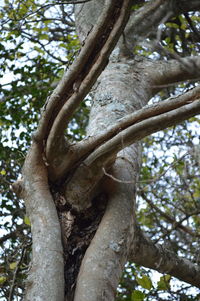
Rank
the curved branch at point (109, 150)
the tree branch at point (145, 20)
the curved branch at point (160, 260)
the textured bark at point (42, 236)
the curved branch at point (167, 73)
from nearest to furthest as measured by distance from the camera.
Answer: the textured bark at point (42, 236) → the curved branch at point (109, 150) → the curved branch at point (160, 260) → the curved branch at point (167, 73) → the tree branch at point (145, 20)

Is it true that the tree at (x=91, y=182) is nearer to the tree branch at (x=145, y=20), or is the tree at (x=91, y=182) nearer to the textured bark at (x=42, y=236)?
the textured bark at (x=42, y=236)

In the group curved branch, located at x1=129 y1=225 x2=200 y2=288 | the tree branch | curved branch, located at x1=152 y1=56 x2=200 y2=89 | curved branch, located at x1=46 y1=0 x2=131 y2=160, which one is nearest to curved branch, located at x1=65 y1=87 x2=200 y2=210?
curved branch, located at x1=46 y1=0 x2=131 y2=160

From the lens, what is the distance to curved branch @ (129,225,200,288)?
2554 mm

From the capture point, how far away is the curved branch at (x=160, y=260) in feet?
8.38

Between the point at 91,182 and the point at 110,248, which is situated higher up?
the point at 91,182

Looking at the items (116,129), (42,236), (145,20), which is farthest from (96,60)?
(145,20)

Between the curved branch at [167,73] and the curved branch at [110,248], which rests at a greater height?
the curved branch at [167,73]

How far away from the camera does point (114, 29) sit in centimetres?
208

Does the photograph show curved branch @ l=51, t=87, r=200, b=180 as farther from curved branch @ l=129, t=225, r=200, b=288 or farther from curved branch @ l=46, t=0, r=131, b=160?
curved branch @ l=129, t=225, r=200, b=288

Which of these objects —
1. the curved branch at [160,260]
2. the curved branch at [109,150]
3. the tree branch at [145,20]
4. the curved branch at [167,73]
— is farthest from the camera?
the tree branch at [145,20]

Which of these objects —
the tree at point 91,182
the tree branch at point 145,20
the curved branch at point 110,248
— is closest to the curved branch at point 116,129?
the tree at point 91,182

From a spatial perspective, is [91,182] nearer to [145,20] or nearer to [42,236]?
[42,236]

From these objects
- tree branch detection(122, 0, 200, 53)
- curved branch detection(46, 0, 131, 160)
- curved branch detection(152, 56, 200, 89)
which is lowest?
curved branch detection(46, 0, 131, 160)

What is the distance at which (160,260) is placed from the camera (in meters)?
2.74
